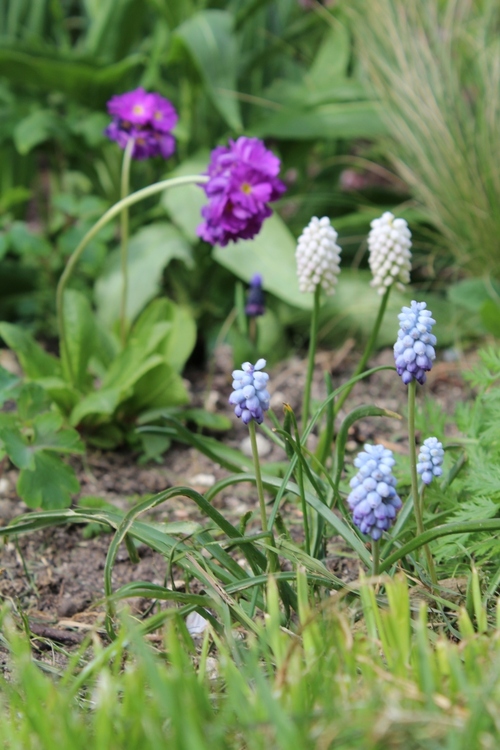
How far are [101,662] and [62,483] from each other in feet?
2.14

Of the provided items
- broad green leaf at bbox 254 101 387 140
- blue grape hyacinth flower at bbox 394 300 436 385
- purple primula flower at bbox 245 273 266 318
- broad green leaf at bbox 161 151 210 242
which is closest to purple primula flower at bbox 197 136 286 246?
purple primula flower at bbox 245 273 266 318

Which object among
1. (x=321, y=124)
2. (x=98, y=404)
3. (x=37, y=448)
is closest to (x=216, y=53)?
(x=321, y=124)

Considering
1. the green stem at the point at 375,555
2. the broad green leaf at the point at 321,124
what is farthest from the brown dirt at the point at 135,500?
the broad green leaf at the point at 321,124

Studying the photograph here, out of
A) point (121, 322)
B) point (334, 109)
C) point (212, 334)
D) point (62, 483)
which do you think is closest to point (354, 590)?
point (62, 483)

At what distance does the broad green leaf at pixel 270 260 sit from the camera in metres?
2.57

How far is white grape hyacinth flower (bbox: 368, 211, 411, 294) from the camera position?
162cm

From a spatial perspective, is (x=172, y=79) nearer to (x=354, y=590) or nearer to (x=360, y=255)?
(x=360, y=255)

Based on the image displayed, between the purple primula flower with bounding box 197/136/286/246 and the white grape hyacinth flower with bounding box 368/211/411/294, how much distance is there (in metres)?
0.28

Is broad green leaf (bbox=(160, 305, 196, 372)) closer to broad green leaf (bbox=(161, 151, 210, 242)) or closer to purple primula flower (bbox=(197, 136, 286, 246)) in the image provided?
broad green leaf (bbox=(161, 151, 210, 242))

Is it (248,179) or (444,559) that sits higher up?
(248,179)

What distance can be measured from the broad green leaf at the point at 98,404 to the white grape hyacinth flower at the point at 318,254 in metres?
0.59

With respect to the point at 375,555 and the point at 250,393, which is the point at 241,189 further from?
the point at 375,555

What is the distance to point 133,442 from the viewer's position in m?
2.24

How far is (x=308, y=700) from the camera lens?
99cm
